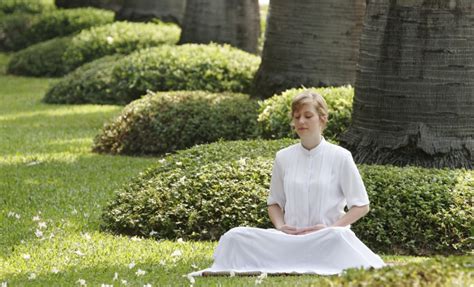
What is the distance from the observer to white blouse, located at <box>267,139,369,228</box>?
7.57m

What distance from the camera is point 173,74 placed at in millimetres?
18562

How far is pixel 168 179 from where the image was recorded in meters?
9.83

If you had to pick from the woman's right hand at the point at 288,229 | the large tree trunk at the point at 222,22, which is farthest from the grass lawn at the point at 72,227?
the large tree trunk at the point at 222,22

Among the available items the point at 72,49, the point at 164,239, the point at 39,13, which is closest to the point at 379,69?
the point at 164,239

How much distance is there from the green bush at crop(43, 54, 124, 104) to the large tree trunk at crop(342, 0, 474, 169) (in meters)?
9.51

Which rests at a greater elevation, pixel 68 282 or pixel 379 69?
pixel 379 69

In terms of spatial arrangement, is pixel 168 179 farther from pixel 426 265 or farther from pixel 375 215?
pixel 426 265

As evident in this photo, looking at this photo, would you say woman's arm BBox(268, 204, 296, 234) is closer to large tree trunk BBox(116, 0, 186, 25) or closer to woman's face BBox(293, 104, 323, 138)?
woman's face BBox(293, 104, 323, 138)

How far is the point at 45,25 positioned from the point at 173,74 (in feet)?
37.2

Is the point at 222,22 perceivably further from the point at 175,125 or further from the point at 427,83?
the point at 427,83

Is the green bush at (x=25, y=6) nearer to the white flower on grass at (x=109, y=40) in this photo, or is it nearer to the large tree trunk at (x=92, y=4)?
the large tree trunk at (x=92, y=4)

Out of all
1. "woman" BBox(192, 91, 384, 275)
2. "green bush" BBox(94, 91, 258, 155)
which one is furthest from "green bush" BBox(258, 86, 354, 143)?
"woman" BBox(192, 91, 384, 275)

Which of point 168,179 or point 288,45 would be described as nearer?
point 168,179

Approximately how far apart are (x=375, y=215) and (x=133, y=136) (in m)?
6.08
